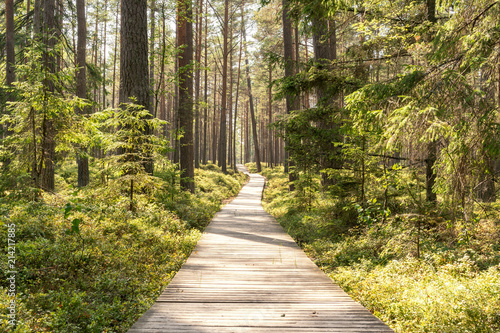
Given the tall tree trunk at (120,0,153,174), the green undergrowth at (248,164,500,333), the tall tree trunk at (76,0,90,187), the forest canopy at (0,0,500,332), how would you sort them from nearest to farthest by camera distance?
1. the green undergrowth at (248,164,500,333)
2. the forest canopy at (0,0,500,332)
3. the tall tree trunk at (120,0,153,174)
4. the tall tree trunk at (76,0,90,187)

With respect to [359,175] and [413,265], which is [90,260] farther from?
[359,175]

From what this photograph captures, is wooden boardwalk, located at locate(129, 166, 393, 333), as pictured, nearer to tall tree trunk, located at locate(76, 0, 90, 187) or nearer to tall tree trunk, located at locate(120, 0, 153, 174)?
tall tree trunk, located at locate(120, 0, 153, 174)

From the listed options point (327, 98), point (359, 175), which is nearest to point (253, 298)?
point (359, 175)

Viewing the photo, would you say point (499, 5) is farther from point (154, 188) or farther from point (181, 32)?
point (181, 32)

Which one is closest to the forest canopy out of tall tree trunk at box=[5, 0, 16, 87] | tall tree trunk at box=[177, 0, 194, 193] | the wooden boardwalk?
the wooden boardwalk

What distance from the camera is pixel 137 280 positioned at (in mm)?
4559

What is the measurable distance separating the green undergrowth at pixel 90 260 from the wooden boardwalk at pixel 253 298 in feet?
1.36

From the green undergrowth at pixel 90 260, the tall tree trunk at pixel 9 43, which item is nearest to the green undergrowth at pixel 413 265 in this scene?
the green undergrowth at pixel 90 260

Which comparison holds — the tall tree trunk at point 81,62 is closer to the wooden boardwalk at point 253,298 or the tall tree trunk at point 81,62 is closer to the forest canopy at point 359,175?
the forest canopy at point 359,175

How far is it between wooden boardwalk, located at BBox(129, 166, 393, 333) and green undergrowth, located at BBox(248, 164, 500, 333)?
48 cm

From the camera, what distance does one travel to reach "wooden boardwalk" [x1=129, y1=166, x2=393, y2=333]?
10.7 feet

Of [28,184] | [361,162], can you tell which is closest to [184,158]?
[28,184]

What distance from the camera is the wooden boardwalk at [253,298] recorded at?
327 centimetres

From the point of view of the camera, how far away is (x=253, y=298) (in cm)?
399
